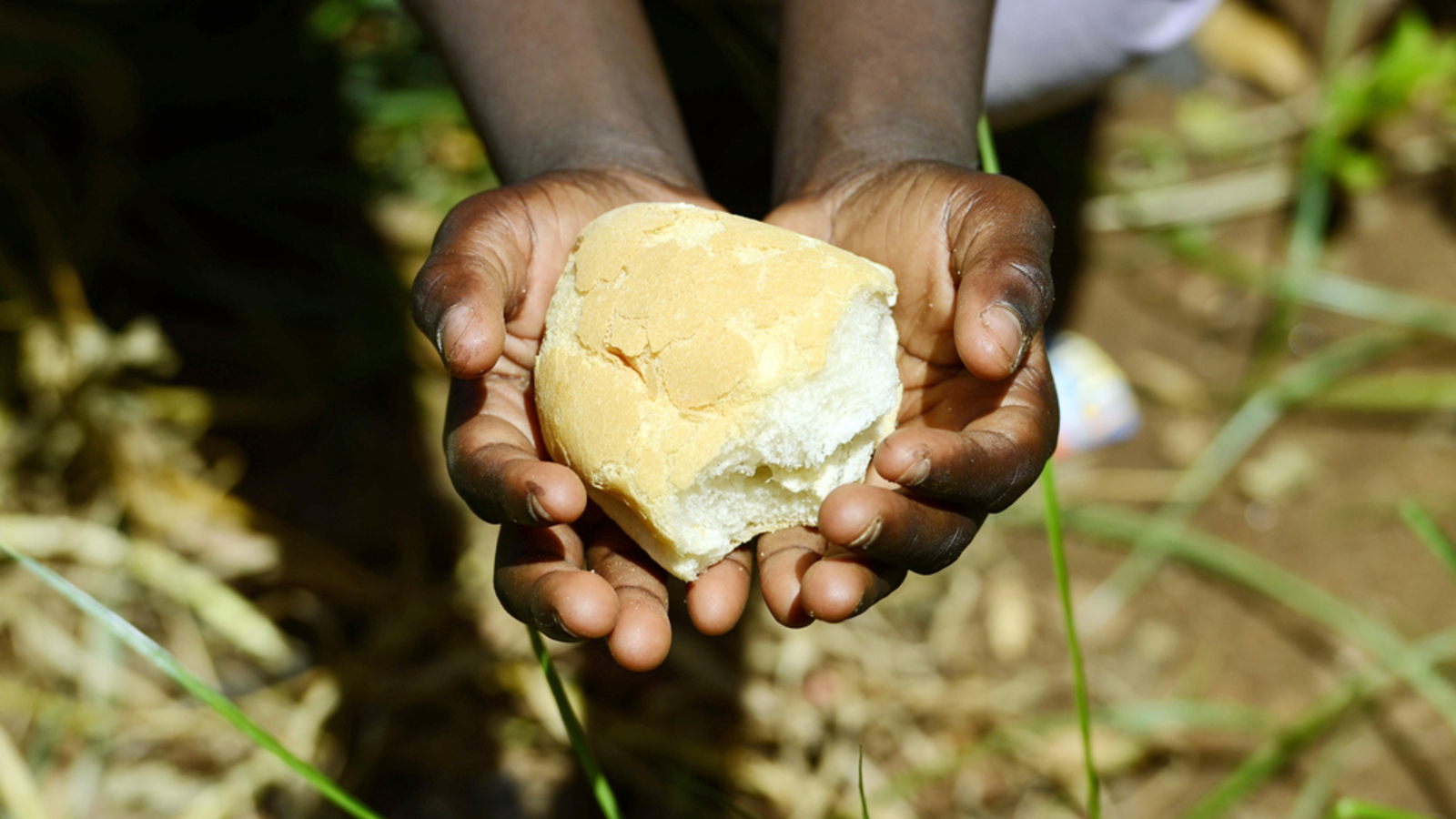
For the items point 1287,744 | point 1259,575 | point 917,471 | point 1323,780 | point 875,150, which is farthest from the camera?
point 1259,575

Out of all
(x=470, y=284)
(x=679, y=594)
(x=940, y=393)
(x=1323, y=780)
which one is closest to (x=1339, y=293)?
(x=1323, y=780)

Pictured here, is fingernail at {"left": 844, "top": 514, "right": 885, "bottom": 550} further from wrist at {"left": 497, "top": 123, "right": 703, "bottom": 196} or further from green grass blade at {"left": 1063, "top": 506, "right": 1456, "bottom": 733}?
green grass blade at {"left": 1063, "top": 506, "right": 1456, "bottom": 733}

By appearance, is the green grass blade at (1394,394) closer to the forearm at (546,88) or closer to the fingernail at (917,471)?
the forearm at (546,88)

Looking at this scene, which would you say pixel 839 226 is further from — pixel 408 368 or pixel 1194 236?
pixel 1194 236

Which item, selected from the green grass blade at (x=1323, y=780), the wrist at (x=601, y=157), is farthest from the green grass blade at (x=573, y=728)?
the green grass blade at (x=1323, y=780)

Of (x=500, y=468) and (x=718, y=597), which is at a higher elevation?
(x=500, y=468)

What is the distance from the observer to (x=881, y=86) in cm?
197

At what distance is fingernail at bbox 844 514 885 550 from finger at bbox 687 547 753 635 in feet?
0.86

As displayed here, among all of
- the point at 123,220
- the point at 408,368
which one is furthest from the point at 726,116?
the point at 123,220

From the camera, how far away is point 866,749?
2.43m

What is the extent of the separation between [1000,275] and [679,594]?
36.1 inches

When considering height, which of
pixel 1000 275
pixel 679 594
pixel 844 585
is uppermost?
pixel 1000 275

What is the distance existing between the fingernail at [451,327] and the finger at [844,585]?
59 centimetres

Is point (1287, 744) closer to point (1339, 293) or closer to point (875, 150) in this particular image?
point (1339, 293)
